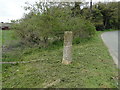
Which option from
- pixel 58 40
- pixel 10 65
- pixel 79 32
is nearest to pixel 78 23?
pixel 79 32

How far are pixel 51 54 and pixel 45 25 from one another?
6.32ft

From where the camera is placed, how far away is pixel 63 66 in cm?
448

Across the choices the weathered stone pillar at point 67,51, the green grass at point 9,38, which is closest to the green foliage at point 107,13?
the green grass at point 9,38

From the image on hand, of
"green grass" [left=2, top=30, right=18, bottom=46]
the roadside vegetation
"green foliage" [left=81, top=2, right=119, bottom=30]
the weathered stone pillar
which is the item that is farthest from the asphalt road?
"green foliage" [left=81, top=2, right=119, bottom=30]

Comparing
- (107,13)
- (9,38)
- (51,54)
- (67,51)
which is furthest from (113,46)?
(107,13)

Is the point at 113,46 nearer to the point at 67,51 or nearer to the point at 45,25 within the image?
the point at 45,25

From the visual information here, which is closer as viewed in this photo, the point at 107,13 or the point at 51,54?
the point at 51,54

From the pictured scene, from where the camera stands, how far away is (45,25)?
7.84 m

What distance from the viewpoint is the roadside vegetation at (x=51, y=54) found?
3.52 metres

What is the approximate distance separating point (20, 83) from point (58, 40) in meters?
5.95

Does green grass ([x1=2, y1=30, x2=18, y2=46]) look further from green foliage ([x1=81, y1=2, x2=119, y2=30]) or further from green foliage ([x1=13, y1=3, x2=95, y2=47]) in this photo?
green foliage ([x1=81, y1=2, x2=119, y2=30])

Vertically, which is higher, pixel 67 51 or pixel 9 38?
pixel 9 38

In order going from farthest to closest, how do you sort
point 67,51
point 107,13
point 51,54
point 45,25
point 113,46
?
point 107,13
point 113,46
point 45,25
point 51,54
point 67,51

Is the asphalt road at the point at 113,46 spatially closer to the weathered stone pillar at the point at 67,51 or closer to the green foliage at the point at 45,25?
the weathered stone pillar at the point at 67,51
